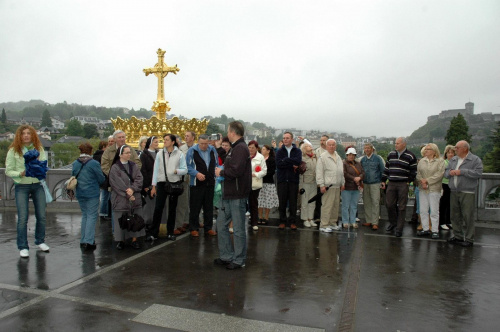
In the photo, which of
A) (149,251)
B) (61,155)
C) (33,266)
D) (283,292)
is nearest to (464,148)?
(283,292)

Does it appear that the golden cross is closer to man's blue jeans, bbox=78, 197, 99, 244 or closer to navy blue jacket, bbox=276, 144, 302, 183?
navy blue jacket, bbox=276, 144, 302, 183

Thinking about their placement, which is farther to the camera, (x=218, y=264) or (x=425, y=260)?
(x=425, y=260)

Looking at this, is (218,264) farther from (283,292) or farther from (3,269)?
(3,269)

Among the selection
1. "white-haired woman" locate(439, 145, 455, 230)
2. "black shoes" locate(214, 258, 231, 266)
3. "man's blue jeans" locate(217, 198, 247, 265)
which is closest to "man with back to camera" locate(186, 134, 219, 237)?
"man's blue jeans" locate(217, 198, 247, 265)

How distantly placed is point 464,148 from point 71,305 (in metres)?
6.86

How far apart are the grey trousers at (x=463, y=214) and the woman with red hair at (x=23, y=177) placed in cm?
730

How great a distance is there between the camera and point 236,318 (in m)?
3.84

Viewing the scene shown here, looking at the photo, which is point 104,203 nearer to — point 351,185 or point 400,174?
point 351,185

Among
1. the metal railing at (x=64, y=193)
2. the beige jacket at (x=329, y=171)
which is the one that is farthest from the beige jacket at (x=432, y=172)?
the metal railing at (x=64, y=193)

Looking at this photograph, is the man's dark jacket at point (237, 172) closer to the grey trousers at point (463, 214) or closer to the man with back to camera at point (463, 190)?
the man with back to camera at point (463, 190)

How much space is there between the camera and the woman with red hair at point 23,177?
5848 mm

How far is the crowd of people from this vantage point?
5676 millimetres

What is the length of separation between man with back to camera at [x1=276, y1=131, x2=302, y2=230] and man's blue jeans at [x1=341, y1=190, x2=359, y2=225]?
1054 mm

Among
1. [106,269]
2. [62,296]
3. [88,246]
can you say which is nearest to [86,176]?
[88,246]
